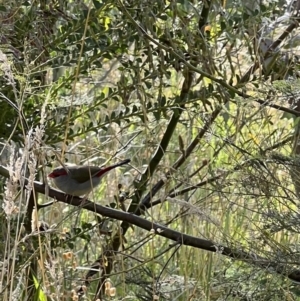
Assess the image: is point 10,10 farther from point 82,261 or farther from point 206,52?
point 82,261

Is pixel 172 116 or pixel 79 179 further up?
pixel 172 116

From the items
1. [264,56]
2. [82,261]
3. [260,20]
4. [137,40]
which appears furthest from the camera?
[82,261]

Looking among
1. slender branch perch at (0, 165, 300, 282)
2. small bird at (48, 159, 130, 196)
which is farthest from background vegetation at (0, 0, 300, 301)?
small bird at (48, 159, 130, 196)

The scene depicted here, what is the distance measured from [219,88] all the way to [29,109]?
0.56 metres

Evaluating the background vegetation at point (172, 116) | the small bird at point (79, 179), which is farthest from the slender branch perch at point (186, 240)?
the small bird at point (79, 179)

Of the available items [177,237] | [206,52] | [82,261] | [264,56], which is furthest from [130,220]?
[82,261]

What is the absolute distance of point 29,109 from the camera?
222 centimetres

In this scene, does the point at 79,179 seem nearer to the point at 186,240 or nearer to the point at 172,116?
the point at 172,116

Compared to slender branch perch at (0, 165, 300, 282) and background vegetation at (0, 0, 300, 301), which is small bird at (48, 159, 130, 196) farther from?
slender branch perch at (0, 165, 300, 282)

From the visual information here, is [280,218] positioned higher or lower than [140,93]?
lower

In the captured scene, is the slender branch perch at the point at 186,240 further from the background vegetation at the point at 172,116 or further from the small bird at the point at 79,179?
the small bird at the point at 79,179

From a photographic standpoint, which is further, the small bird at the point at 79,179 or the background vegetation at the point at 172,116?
the small bird at the point at 79,179

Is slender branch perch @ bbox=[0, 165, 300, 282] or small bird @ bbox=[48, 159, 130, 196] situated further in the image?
small bird @ bbox=[48, 159, 130, 196]

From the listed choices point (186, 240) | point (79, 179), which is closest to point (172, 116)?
point (79, 179)
